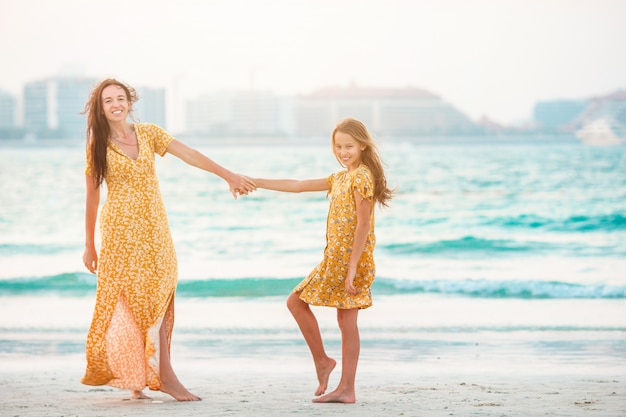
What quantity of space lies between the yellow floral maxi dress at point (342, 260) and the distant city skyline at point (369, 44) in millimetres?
52646

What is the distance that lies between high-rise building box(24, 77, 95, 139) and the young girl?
67.8m

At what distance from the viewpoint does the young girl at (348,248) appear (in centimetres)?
396

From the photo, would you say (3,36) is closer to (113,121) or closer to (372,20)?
(372,20)

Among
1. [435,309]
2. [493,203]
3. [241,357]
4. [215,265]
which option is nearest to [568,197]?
[493,203]

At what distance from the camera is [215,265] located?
12.9 meters

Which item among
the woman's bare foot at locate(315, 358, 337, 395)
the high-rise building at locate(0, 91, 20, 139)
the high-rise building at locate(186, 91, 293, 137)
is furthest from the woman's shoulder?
the high-rise building at locate(0, 91, 20, 139)

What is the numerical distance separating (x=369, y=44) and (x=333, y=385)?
60.2 meters

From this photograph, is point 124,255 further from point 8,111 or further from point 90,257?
point 8,111

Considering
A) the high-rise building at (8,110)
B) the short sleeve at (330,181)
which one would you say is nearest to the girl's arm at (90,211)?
the short sleeve at (330,181)

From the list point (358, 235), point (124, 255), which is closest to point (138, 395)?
point (124, 255)

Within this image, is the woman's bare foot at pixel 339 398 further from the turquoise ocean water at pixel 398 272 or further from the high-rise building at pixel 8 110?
the high-rise building at pixel 8 110

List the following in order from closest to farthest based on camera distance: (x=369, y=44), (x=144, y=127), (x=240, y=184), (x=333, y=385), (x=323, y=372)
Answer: (x=144, y=127), (x=323, y=372), (x=240, y=184), (x=333, y=385), (x=369, y=44)

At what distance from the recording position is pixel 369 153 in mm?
4074

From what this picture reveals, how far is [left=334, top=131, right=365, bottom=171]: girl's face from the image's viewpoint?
404 centimetres
